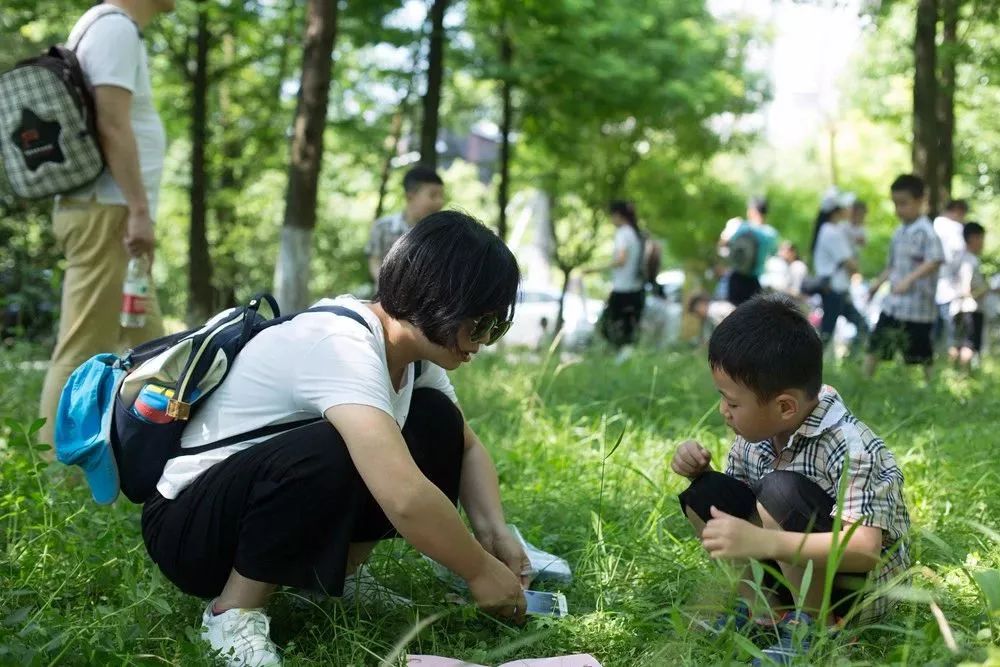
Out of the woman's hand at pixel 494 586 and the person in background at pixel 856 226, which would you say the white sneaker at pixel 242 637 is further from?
the person in background at pixel 856 226

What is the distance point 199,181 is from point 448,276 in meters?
12.4

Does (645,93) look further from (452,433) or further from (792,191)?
(792,191)

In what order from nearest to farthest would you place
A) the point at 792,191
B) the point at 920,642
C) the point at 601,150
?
the point at 920,642 → the point at 601,150 → the point at 792,191

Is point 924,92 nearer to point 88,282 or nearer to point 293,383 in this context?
point 88,282

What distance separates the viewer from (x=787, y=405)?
249 cm

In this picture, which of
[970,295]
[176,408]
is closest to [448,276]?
[176,408]

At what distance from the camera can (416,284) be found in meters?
2.43

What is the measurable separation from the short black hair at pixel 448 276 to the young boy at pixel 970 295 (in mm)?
7925

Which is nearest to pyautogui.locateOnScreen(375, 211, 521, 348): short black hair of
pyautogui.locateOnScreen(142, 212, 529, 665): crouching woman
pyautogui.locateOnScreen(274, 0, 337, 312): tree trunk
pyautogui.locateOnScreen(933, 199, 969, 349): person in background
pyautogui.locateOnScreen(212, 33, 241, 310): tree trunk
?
pyautogui.locateOnScreen(142, 212, 529, 665): crouching woman

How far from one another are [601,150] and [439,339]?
15.8 meters

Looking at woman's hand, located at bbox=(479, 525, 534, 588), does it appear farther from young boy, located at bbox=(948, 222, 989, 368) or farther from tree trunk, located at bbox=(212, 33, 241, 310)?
tree trunk, located at bbox=(212, 33, 241, 310)

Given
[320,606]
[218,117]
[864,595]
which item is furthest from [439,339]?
[218,117]

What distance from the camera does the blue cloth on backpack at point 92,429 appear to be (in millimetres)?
2529

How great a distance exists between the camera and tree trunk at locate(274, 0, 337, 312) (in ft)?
26.8
